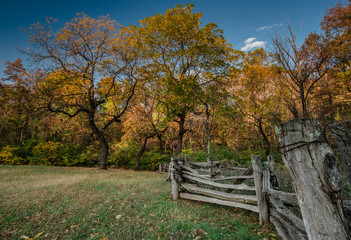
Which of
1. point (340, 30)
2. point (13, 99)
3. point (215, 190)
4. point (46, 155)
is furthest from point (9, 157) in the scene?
point (340, 30)

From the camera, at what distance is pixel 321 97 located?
12.6 m

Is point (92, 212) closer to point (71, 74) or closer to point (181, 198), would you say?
point (181, 198)

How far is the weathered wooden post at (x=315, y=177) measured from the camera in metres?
1.18

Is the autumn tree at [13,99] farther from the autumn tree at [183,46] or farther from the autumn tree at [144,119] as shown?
the autumn tree at [183,46]

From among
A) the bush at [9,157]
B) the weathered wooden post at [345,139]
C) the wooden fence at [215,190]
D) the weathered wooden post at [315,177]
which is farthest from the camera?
the bush at [9,157]

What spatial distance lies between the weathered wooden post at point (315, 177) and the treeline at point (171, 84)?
837cm

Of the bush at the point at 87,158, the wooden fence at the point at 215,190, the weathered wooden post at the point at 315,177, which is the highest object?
the weathered wooden post at the point at 315,177

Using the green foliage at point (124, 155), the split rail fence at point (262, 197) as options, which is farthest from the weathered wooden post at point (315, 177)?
the green foliage at point (124, 155)

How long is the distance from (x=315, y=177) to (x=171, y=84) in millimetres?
11874

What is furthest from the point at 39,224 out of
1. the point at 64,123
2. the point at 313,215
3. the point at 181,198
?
the point at 64,123

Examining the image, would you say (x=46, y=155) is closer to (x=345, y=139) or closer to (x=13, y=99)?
(x=13, y=99)

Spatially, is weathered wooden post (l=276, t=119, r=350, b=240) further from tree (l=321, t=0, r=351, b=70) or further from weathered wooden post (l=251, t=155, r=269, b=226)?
tree (l=321, t=0, r=351, b=70)

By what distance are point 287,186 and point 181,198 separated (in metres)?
3.76

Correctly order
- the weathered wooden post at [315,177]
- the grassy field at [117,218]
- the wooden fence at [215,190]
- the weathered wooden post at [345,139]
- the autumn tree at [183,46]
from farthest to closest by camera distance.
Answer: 1. the autumn tree at [183,46]
2. the wooden fence at [215,190]
3. the grassy field at [117,218]
4. the weathered wooden post at [345,139]
5. the weathered wooden post at [315,177]
